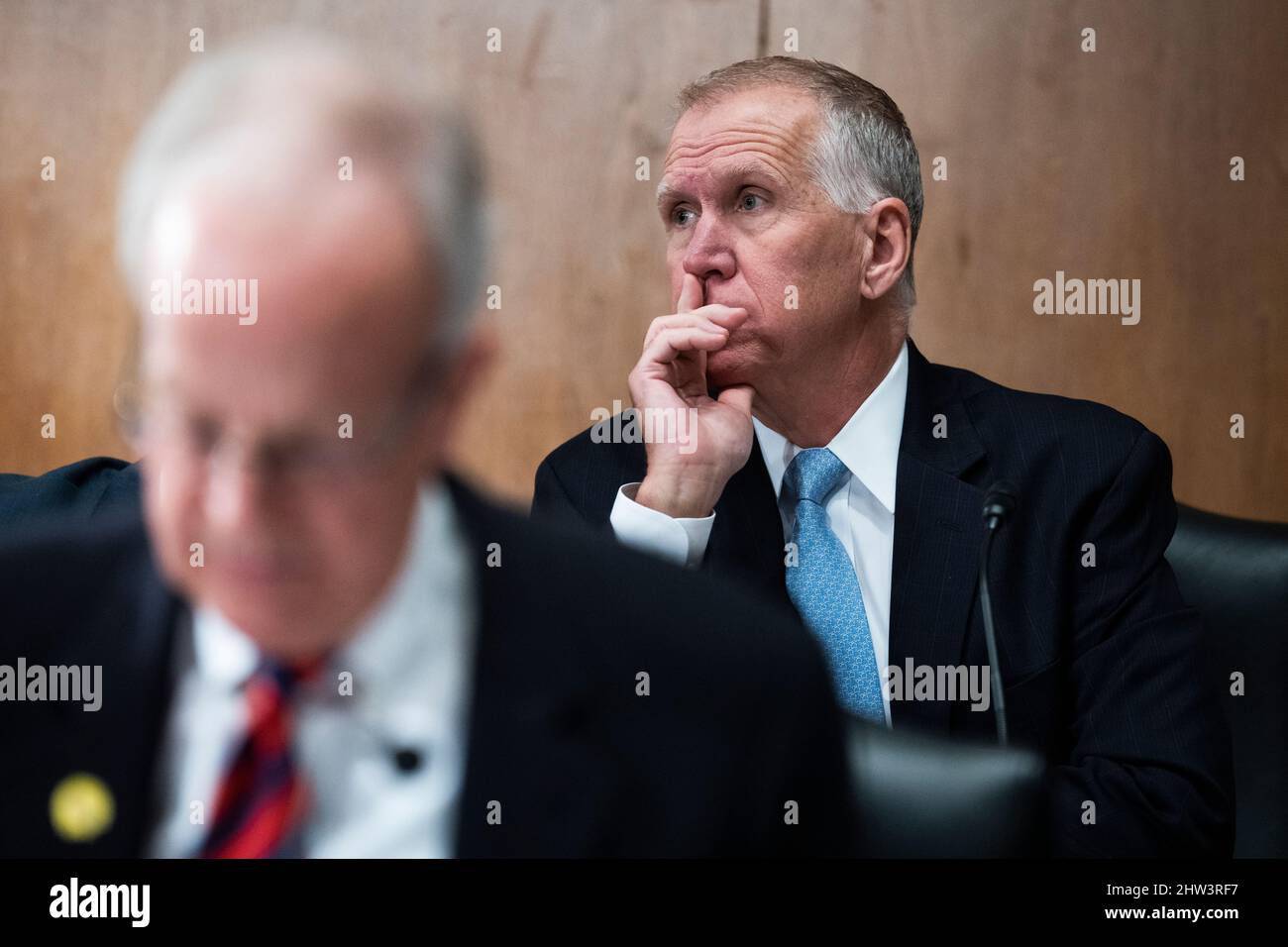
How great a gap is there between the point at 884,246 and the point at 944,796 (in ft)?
2.45

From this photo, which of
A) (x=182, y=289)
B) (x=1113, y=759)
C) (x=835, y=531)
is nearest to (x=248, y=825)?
(x=182, y=289)

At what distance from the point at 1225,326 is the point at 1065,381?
0.62 feet

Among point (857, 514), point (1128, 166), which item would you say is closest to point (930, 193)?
point (1128, 166)

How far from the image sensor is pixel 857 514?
1.34 metres

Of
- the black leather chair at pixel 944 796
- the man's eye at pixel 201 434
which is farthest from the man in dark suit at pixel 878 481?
the man's eye at pixel 201 434

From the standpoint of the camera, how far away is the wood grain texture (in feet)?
4.31

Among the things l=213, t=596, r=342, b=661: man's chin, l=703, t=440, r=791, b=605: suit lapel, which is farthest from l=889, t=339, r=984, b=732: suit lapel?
l=213, t=596, r=342, b=661: man's chin

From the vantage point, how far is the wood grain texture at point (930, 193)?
1.31 meters

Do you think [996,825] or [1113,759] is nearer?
[996,825]

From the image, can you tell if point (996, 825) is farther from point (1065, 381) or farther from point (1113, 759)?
point (1065, 381)

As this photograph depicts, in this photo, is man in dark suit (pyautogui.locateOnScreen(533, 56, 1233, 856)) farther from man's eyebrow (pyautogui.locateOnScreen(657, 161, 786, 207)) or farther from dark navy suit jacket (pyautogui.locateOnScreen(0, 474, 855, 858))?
dark navy suit jacket (pyautogui.locateOnScreen(0, 474, 855, 858))

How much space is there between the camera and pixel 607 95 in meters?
1.43

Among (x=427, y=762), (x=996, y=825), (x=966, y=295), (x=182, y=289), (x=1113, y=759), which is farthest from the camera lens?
(x=966, y=295)

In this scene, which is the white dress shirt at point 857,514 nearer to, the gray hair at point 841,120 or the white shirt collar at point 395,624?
the gray hair at point 841,120
